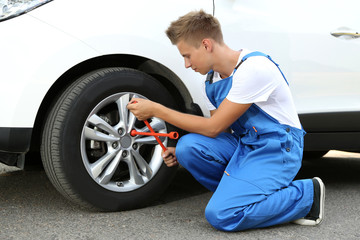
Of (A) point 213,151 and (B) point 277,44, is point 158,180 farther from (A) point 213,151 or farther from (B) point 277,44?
(B) point 277,44

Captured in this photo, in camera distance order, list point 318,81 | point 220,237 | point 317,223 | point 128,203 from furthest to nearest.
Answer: point 318,81 < point 128,203 < point 317,223 < point 220,237

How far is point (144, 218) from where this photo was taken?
254cm

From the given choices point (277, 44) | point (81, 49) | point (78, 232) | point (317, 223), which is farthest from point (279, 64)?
point (78, 232)

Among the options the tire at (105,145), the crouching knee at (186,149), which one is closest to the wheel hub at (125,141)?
the tire at (105,145)

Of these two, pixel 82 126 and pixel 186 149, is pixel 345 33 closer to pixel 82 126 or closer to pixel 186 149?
pixel 186 149

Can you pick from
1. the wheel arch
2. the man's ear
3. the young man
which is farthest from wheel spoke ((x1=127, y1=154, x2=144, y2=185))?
the man's ear

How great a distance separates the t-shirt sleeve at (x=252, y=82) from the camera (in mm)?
2355

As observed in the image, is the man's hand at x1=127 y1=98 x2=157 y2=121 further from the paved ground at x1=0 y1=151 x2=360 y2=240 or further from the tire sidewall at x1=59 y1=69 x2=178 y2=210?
the paved ground at x1=0 y1=151 x2=360 y2=240

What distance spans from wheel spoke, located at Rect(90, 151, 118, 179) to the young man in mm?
239

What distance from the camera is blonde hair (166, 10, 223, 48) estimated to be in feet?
7.89

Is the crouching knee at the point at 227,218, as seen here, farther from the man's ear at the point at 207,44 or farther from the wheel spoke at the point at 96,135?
the man's ear at the point at 207,44

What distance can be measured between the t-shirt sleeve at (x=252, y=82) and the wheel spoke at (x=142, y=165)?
0.54 meters

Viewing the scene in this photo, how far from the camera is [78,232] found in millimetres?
2312

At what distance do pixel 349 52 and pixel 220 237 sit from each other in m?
1.28
